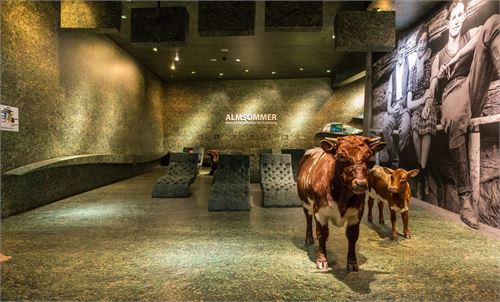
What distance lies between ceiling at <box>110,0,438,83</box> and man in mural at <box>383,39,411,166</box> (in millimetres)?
882

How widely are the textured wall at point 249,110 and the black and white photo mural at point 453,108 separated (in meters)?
7.57

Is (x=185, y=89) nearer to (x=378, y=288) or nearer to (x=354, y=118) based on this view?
(x=354, y=118)

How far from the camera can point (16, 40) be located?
4.93 meters

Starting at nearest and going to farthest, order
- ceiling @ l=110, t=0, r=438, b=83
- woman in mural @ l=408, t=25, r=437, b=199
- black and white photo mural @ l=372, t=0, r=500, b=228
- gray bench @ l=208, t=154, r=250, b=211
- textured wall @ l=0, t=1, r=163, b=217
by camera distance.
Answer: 1. black and white photo mural @ l=372, t=0, r=500, b=228
2. textured wall @ l=0, t=1, r=163, b=217
3. gray bench @ l=208, t=154, r=250, b=211
4. woman in mural @ l=408, t=25, r=437, b=199
5. ceiling @ l=110, t=0, r=438, b=83

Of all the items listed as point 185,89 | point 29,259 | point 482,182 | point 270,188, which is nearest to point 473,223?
point 482,182

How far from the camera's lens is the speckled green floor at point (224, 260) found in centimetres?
240

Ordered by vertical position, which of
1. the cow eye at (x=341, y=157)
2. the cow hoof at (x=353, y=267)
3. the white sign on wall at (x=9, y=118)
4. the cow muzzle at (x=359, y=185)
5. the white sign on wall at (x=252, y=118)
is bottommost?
the cow hoof at (x=353, y=267)

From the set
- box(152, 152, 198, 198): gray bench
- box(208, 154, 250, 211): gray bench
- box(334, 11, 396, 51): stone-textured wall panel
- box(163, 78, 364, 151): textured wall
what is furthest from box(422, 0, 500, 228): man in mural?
box(163, 78, 364, 151): textured wall

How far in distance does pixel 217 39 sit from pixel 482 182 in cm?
757

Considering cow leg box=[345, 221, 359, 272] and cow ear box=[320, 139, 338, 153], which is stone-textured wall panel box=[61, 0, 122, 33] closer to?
cow ear box=[320, 139, 338, 153]

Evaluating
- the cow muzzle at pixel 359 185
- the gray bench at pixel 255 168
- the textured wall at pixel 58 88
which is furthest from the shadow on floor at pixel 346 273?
the gray bench at pixel 255 168

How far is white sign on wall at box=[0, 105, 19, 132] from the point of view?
15.2ft

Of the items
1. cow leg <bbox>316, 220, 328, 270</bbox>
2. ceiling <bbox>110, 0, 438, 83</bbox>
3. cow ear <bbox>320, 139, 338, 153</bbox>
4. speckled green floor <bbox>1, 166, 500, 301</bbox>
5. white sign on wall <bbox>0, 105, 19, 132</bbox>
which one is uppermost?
ceiling <bbox>110, 0, 438, 83</bbox>

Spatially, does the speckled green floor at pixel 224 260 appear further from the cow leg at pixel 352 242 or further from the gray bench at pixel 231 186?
the gray bench at pixel 231 186
